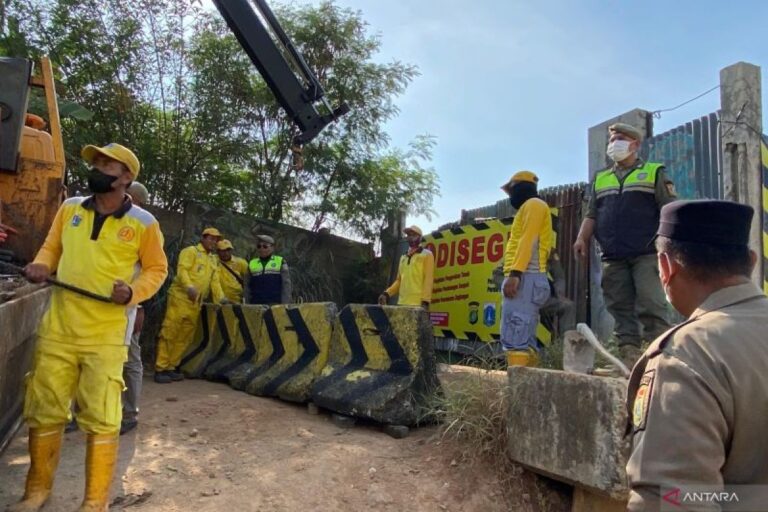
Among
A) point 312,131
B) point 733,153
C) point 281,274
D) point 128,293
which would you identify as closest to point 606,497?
point 128,293

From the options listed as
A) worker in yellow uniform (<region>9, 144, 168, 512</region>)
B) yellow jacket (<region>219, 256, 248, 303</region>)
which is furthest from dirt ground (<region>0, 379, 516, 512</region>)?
yellow jacket (<region>219, 256, 248, 303</region>)

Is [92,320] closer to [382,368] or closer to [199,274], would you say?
[382,368]

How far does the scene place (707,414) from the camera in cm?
124

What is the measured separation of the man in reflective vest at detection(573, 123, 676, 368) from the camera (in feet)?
13.2

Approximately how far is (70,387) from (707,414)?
300cm

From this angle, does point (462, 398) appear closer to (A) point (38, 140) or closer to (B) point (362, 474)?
(B) point (362, 474)

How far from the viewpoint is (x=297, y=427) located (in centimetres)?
445

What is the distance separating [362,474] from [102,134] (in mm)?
7494

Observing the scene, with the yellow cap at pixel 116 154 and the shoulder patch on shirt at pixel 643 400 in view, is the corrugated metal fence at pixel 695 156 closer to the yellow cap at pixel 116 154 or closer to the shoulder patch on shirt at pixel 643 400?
the shoulder patch on shirt at pixel 643 400

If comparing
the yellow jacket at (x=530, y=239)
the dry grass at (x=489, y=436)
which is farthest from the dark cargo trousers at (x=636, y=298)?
the dry grass at (x=489, y=436)

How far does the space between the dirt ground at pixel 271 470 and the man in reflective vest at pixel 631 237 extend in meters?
1.52

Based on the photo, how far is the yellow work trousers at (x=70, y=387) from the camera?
3.03m

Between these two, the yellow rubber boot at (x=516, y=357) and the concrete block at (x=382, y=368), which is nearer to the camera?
the concrete block at (x=382, y=368)

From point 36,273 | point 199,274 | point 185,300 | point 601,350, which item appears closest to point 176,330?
point 185,300
